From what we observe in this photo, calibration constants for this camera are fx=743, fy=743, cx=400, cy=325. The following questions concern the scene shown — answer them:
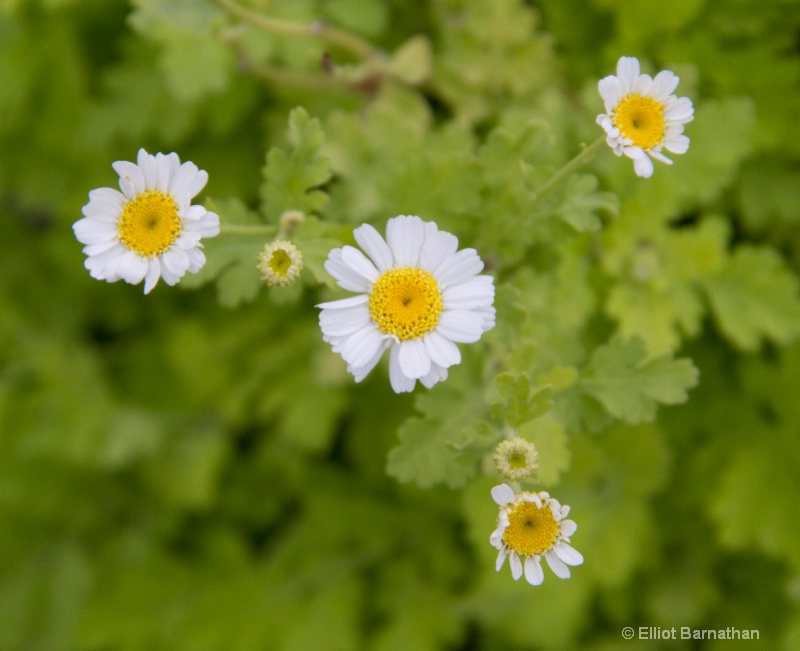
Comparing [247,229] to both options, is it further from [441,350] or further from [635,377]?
[635,377]

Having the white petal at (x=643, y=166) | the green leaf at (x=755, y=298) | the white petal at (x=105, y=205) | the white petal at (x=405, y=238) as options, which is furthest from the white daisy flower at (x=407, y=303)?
the green leaf at (x=755, y=298)

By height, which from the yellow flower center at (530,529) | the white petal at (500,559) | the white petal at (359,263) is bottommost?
the white petal at (500,559)

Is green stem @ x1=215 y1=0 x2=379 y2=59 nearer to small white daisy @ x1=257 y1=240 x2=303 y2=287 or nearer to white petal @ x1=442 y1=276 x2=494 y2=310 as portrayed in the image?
small white daisy @ x1=257 y1=240 x2=303 y2=287

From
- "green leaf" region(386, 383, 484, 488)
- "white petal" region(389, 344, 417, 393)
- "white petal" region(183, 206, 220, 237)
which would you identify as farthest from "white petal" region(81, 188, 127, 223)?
"green leaf" region(386, 383, 484, 488)

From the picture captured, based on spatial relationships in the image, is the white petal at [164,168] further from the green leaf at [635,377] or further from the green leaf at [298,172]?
the green leaf at [635,377]

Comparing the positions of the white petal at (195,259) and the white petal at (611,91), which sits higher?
the white petal at (611,91)

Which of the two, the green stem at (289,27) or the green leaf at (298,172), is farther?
the green stem at (289,27)

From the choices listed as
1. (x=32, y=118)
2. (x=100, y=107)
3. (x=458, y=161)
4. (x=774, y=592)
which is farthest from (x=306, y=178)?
(x=774, y=592)
